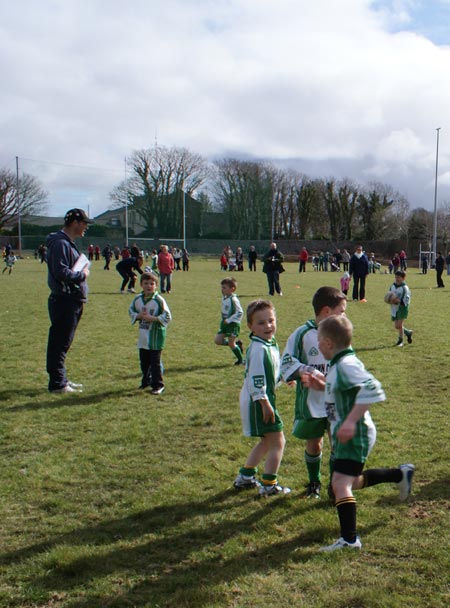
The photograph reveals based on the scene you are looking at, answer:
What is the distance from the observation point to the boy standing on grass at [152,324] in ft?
24.1

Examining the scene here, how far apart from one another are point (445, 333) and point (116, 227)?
64.6 m

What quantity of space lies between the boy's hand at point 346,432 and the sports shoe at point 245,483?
1.53m

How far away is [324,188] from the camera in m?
81.1

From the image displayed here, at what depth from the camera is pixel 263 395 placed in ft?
13.7

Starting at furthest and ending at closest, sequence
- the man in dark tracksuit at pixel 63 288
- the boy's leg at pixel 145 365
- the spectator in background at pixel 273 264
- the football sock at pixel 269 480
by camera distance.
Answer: the spectator in background at pixel 273 264
the boy's leg at pixel 145 365
the man in dark tracksuit at pixel 63 288
the football sock at pixel 269 480

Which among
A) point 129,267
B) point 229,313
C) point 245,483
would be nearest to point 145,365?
point 229,313

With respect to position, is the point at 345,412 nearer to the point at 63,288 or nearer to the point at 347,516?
the point at 347,516

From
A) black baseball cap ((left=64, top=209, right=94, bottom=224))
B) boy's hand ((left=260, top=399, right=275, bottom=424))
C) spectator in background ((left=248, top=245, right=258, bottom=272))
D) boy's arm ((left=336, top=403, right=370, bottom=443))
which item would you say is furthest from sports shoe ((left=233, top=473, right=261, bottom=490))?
→ spectator in background ((left=248, top=245, right=258, bottom=272))

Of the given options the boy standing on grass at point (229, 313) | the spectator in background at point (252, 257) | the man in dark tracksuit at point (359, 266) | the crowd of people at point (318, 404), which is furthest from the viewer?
the spectator in background at point (252, 257)

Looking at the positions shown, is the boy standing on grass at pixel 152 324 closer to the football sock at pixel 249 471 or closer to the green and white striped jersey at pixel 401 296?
the football sock at pixel 249 471

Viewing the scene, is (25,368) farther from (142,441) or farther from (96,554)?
(96,554)

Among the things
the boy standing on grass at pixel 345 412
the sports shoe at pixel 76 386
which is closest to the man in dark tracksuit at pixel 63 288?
the sports shoe at pixel 76 386

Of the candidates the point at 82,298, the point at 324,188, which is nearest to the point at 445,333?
the point at 82,298

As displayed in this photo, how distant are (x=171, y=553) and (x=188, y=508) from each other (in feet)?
2.13
